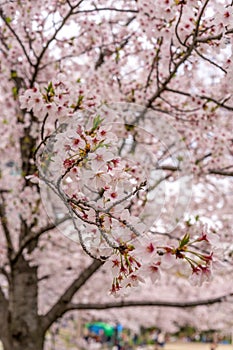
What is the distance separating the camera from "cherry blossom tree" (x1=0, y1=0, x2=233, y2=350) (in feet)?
7.34

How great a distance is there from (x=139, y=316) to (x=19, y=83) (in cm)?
1591

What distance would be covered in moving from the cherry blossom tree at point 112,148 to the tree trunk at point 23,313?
0.05 feet

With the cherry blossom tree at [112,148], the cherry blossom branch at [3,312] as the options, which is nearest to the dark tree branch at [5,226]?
the cherry blossom tree at [112,148]

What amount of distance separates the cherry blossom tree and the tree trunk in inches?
0.5

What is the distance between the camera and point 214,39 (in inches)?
128

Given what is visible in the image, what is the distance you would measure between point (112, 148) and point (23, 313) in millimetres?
4644

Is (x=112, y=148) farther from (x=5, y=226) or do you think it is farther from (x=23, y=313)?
(x=23, y=313)

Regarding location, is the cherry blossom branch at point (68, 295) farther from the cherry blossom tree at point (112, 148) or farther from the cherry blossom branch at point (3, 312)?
the cherry blossom branch at point (3, 312)

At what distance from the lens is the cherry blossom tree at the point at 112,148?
2.24 meters

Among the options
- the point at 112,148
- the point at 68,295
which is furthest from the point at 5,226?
the point at 112,148

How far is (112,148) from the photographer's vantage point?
2.35m

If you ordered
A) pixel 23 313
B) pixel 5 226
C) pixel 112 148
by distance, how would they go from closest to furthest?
pixel 112 148
pixel 5 226
pixel 23 313

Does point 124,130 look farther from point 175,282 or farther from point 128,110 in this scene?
point 175,282

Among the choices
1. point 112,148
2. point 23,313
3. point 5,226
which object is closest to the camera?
point 112,148
